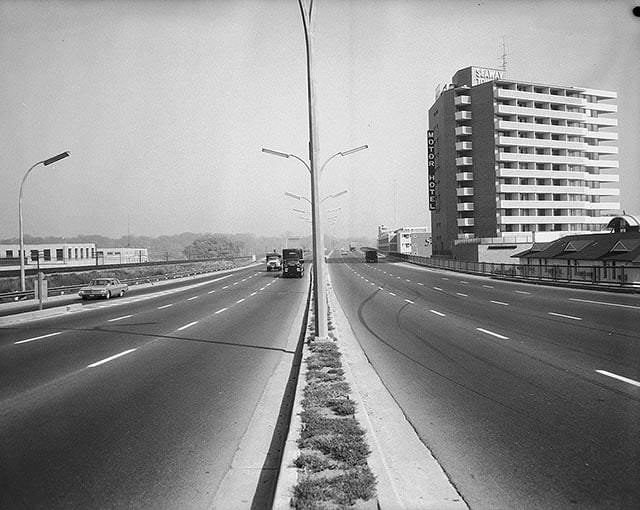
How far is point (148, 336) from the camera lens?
49.8ft

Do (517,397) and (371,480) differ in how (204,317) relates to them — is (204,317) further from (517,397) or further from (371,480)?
(371,480)

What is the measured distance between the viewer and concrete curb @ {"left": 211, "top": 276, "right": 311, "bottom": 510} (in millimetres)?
4559

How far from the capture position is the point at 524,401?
7270 millimetres

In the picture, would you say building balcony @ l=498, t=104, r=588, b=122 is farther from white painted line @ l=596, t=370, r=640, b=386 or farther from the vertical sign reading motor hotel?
white painted line @ l=596, t=370, r=640, b=386

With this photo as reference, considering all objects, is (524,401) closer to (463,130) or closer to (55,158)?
(55,158)

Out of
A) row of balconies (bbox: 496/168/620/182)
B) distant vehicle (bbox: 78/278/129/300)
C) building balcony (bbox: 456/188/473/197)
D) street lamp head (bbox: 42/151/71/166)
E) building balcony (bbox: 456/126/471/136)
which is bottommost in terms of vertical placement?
distant vehicle (bbox: 78/278/129/300)

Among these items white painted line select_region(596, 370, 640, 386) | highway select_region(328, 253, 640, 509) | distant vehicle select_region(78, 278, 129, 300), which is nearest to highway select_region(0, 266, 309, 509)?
highway select_region(328, 253, 640, 509)

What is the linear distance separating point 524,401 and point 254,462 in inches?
158

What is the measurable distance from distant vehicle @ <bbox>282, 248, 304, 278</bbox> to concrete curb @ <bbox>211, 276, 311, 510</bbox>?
149 feet

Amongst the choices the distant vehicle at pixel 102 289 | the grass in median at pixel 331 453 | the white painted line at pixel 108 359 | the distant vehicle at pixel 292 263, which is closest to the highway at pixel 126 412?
the white painted line at pixel 108 359

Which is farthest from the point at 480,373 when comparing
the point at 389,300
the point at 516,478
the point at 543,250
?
the point at 543,250

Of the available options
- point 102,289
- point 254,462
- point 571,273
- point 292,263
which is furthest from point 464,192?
Result: point 254,462

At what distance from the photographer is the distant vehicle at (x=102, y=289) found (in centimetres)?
3212

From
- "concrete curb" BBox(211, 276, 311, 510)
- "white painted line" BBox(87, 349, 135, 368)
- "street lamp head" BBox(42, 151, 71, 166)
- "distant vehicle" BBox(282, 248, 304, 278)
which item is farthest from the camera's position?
"distant vehicle" BBox(282, 248, 304, 278)
